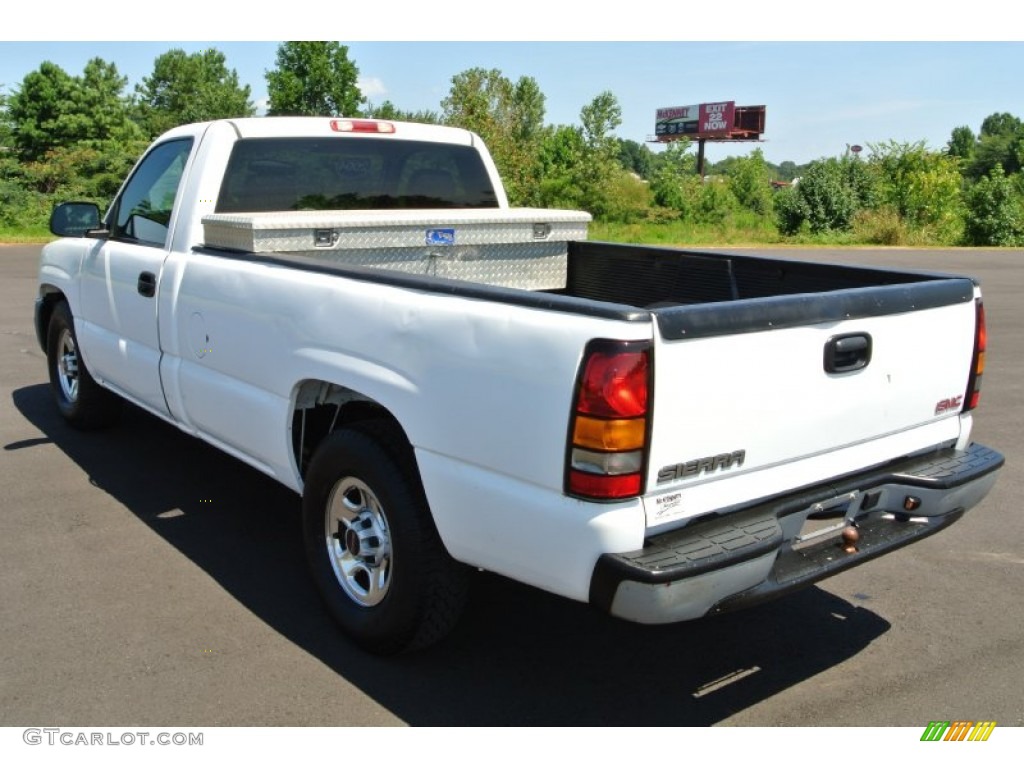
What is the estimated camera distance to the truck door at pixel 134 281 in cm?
498

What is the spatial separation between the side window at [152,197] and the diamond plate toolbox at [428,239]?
1.99 ft

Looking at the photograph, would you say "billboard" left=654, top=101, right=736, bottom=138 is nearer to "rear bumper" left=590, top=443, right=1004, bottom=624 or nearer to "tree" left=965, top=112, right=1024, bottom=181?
"tree" left=965, top=112, right=1024, bottom=181

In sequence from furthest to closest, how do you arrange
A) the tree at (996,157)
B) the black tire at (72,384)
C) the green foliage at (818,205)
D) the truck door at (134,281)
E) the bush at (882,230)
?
the tree at (996,157) < the green foliage at (818,205) < the bush at (882,230) < the black tire at (72,384) < the truck door at (134,281)

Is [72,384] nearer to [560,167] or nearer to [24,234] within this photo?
[24,234]

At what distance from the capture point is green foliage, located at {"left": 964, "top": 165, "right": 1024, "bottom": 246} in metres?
33.1

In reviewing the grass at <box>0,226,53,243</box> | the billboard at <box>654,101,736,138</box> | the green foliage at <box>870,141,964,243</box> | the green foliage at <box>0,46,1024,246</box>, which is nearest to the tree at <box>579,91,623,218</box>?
the green foliage at <box>0,46,1024,246</box>

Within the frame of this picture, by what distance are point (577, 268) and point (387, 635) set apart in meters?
2.78

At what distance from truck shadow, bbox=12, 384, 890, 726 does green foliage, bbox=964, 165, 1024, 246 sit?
33320 mm

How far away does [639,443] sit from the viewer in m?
2.70

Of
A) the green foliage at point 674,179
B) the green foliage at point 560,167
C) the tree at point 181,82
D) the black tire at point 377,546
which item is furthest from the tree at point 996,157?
the black tire at point 377,546

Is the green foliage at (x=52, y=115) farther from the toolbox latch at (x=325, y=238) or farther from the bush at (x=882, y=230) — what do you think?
the toolbox latch at (x=325, y=238)

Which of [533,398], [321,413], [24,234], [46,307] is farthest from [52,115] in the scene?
[533,398]

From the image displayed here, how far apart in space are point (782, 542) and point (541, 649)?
120cm

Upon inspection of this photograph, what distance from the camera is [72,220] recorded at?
588cm
